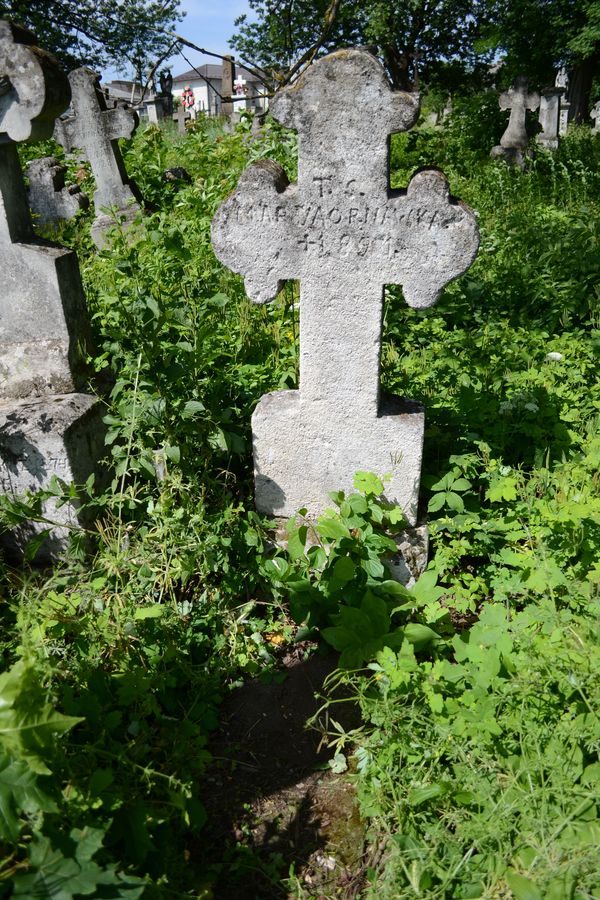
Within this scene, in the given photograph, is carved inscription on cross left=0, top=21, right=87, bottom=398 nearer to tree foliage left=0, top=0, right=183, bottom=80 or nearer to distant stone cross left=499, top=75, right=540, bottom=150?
distant stone cross left=499, top=75, right=540, bottom=150

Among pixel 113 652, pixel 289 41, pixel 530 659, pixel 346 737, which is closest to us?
pixel 530 659

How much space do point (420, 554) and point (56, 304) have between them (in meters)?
A: 1.88

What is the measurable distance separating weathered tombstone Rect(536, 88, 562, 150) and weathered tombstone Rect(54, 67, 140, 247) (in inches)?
316

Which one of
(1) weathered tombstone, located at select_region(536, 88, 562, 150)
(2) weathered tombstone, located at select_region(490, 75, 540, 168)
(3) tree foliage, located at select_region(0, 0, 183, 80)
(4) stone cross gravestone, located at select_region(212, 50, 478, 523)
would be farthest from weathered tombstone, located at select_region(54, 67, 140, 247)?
(3) tree foliage, located at select_region(0, 0, 183, 80)

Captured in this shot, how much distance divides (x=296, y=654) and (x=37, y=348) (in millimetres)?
1725

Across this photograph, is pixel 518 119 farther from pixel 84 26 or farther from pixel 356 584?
pixel 84 26

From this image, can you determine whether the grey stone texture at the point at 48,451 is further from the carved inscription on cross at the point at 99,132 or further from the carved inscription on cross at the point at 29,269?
the carved inscription on cross at the point at 99,132

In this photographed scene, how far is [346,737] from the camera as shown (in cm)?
215

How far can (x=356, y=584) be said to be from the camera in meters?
2.59

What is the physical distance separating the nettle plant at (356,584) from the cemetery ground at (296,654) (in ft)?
0.04

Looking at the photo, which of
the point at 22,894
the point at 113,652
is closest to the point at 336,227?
the point at 113,652

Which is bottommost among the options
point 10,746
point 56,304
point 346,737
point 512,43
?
point 346,737

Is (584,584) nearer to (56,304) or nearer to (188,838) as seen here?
(188,838)

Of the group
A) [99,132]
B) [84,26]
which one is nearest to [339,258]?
[99,132]
